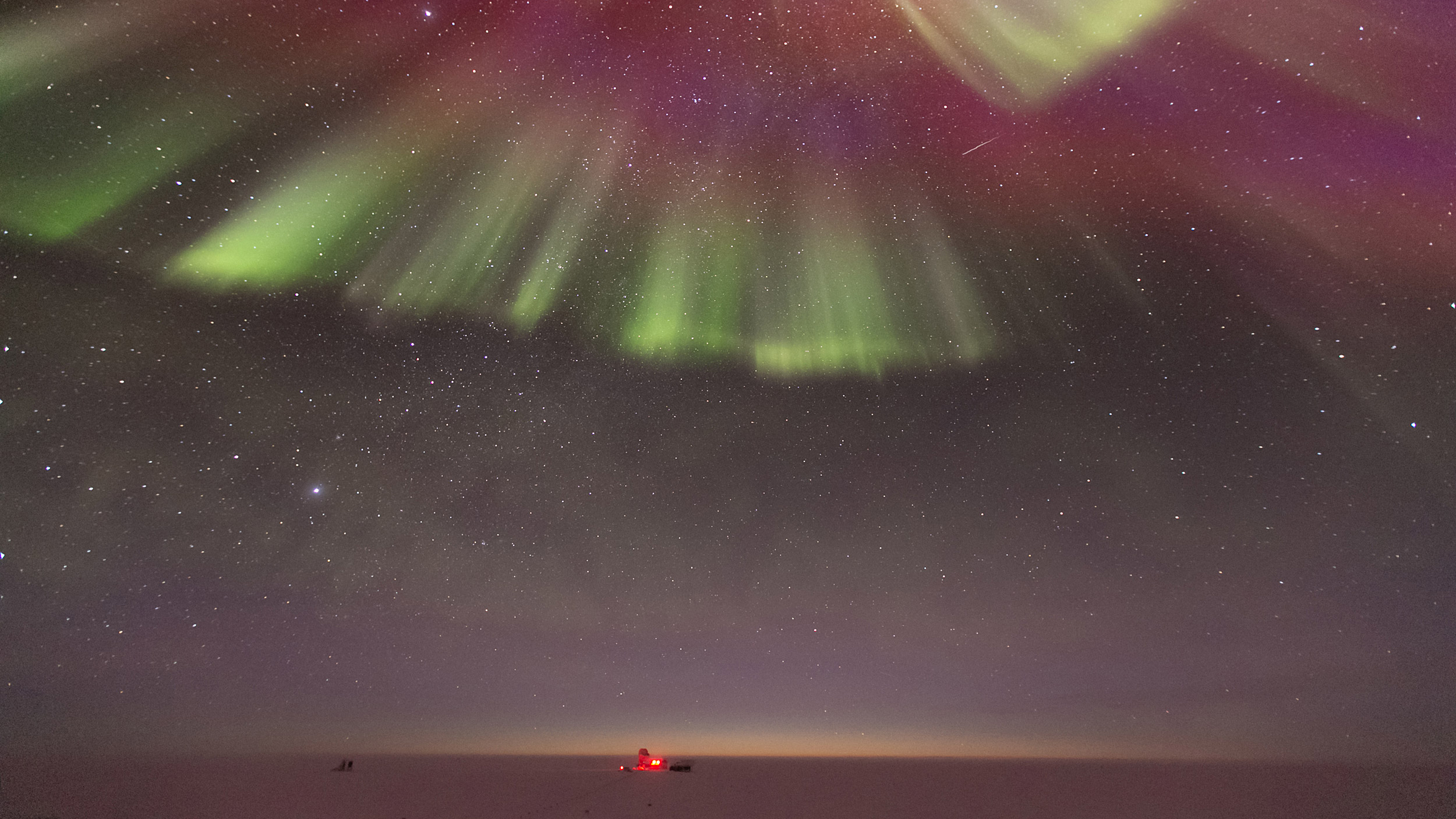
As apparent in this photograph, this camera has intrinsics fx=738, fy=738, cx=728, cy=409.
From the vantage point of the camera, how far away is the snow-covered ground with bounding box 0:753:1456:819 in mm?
20953

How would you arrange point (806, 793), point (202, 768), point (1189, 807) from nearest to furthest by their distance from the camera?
point (1189, 807), point (806, 793), point (202, 768)

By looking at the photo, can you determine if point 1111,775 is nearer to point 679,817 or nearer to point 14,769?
point 679,817

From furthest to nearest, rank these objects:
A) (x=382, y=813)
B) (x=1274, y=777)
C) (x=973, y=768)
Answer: (x=973, y=768), (x=1274, y=777), (x=382, y=813)

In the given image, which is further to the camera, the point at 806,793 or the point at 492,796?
the point at 806,793

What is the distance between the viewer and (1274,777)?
1679 inches

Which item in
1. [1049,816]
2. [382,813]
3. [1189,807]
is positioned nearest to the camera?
[382,813]

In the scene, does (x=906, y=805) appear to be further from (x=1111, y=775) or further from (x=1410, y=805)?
(x=1111, y=775)

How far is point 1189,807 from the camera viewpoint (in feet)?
75.7

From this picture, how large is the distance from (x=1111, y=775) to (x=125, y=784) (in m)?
51.7

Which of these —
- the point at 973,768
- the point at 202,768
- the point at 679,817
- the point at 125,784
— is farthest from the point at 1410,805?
the point at 202,768

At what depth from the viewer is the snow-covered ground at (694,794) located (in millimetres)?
20953

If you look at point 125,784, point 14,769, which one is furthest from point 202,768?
point 125,784

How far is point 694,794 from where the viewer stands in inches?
1070

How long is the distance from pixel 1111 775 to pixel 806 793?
27.2 metres
